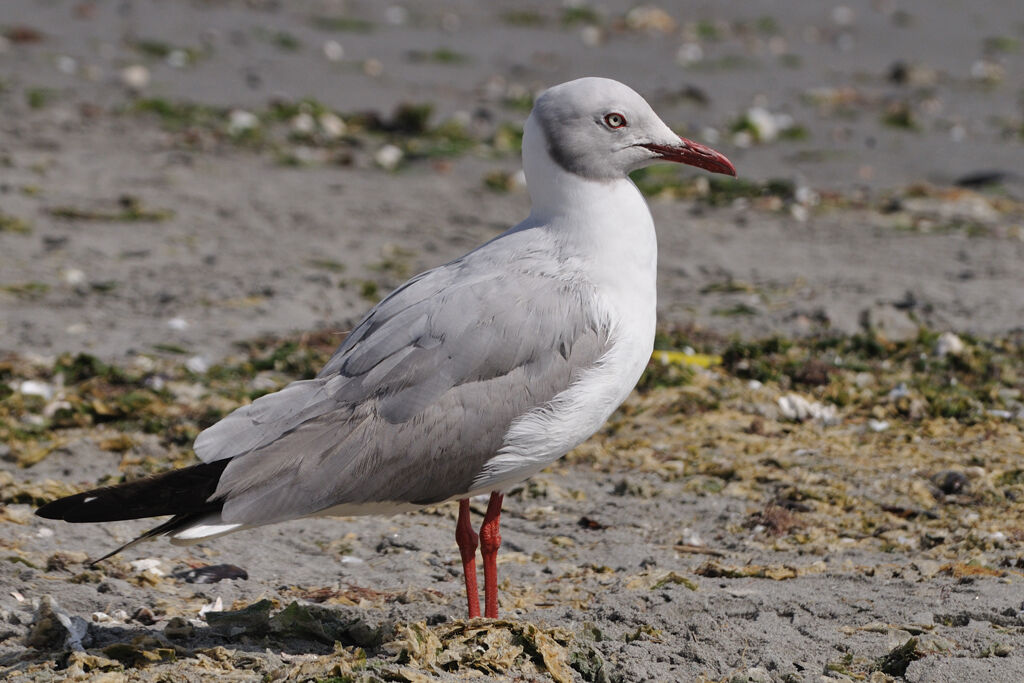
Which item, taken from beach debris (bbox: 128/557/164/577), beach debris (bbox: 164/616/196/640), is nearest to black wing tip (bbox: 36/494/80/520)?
beach debris (bbox: 164/616/196/640)

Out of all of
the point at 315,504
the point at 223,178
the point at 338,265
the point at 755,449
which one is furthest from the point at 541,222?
the point at 223,178

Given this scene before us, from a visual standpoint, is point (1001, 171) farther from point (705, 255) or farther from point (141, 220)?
point (141, 220)

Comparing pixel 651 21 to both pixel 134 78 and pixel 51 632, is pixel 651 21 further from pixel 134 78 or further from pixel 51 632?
pixel 51 632

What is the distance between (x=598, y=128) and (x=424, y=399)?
1.17m

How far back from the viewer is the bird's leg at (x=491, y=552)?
445cm

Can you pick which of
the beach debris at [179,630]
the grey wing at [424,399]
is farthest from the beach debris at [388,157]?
the beach debris at [179,630]

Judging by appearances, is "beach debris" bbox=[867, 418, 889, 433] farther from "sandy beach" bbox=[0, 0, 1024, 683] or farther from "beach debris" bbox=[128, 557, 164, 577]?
"beach debris" bbox=[128, 557, 164, 577]

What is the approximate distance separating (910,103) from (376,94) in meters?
5.18

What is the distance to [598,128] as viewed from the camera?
464 cm

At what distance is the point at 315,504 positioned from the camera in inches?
162

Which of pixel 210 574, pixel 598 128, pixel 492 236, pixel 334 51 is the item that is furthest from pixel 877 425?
pixel 334 51

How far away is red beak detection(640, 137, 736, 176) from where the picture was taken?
4738mm

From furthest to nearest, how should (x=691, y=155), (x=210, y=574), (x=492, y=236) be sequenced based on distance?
(x=492, y=236)
(x=210, y=574)
(x=691, y=155)

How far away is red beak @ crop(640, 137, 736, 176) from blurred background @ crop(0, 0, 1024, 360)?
9.59 feet
